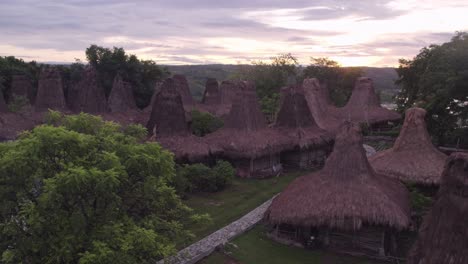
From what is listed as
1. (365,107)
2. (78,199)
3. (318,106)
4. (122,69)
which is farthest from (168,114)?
(122,69)

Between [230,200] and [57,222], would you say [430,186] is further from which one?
[57,222]

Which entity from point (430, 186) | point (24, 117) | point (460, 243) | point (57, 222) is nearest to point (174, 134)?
point (24, 117)

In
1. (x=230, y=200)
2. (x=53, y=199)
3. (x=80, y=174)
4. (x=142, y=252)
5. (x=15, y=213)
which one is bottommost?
(x=230, y=200)

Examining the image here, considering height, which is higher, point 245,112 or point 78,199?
point 245,112

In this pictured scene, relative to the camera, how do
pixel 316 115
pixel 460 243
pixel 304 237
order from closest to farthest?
1. pixel 460 243
2. pixel 304 237
3. pixel 316 115

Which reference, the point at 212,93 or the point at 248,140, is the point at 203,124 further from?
the point at 212,93

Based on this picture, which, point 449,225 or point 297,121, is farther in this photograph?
point 297,121

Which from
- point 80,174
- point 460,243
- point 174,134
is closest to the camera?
point 80,174

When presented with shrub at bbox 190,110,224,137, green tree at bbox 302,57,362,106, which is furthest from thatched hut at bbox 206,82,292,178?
green tree at bbox 302,57,362,106
